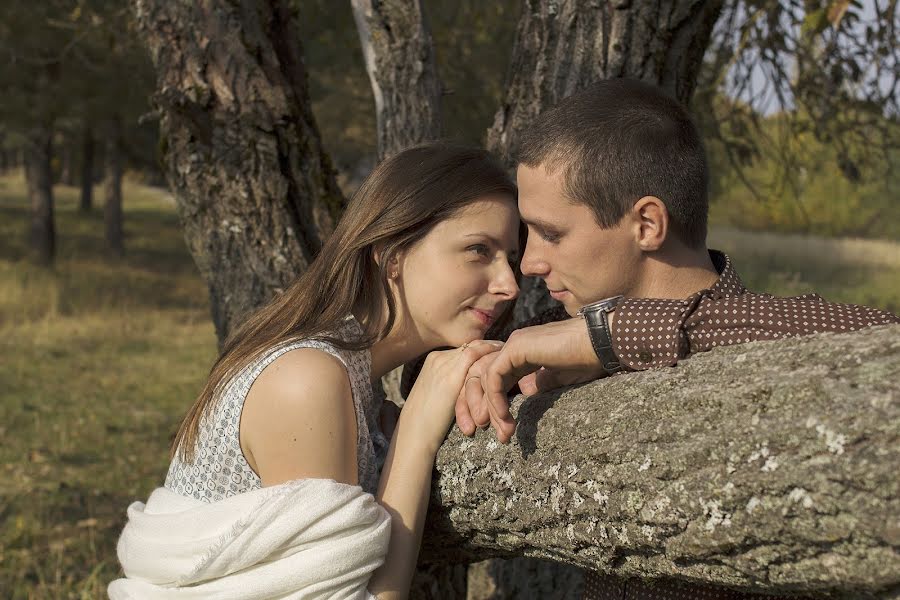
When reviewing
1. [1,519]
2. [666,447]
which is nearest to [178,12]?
[666,447]

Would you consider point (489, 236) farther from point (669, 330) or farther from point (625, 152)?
point (669, 330)

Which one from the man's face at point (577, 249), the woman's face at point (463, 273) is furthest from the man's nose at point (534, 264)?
the woman's face at point (463, 273)

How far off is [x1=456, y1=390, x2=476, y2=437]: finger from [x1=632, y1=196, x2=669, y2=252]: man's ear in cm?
54

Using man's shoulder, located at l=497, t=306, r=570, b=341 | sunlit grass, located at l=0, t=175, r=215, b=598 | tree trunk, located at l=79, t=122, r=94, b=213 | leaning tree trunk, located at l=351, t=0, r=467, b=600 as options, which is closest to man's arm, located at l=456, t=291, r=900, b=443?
man's shoulder, located at l=497, t=306, r=570, b=341

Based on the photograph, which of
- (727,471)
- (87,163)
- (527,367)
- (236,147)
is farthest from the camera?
(87,163)

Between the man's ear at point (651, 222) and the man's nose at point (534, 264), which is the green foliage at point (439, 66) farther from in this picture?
the man's ear at point (651, 222)

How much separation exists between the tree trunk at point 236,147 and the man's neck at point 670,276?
136cm

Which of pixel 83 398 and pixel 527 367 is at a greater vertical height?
pixel 527 367

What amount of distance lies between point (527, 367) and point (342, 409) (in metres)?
0.43

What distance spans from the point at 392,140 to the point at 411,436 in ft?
4.74

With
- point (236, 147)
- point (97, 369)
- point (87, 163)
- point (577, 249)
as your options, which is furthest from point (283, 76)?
point (87, 163)

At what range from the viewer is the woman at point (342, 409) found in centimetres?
198

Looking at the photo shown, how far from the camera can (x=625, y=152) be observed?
2.18 m

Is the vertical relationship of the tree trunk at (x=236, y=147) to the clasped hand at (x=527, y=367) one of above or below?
above
